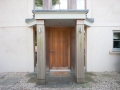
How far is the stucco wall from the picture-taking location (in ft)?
20.9

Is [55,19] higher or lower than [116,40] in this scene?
higher

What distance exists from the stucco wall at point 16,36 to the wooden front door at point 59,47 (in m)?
1.34

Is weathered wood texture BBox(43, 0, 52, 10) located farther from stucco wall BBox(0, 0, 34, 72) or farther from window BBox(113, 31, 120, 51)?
window BBox(113, 31, 120, 51)

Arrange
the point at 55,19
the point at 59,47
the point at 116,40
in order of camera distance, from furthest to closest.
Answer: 1. the point at 59,47
2. the point at 116,40
3. the point at 55,19

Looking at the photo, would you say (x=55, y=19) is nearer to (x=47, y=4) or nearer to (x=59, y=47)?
(x=47, y=4)

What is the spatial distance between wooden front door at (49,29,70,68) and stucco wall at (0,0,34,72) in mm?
1336

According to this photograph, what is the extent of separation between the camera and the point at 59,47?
703cm

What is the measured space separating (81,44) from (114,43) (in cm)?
341

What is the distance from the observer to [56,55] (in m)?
7.03

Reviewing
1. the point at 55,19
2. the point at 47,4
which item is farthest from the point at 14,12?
the point at 55,19

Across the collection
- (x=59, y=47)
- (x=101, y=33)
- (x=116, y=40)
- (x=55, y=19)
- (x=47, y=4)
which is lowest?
(x=59, y=47)

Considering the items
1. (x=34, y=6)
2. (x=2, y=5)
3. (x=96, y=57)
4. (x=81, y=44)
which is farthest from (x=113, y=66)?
(x=2, y=5)

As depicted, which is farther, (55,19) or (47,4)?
(47,4)

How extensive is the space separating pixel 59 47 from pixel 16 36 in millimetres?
2812
